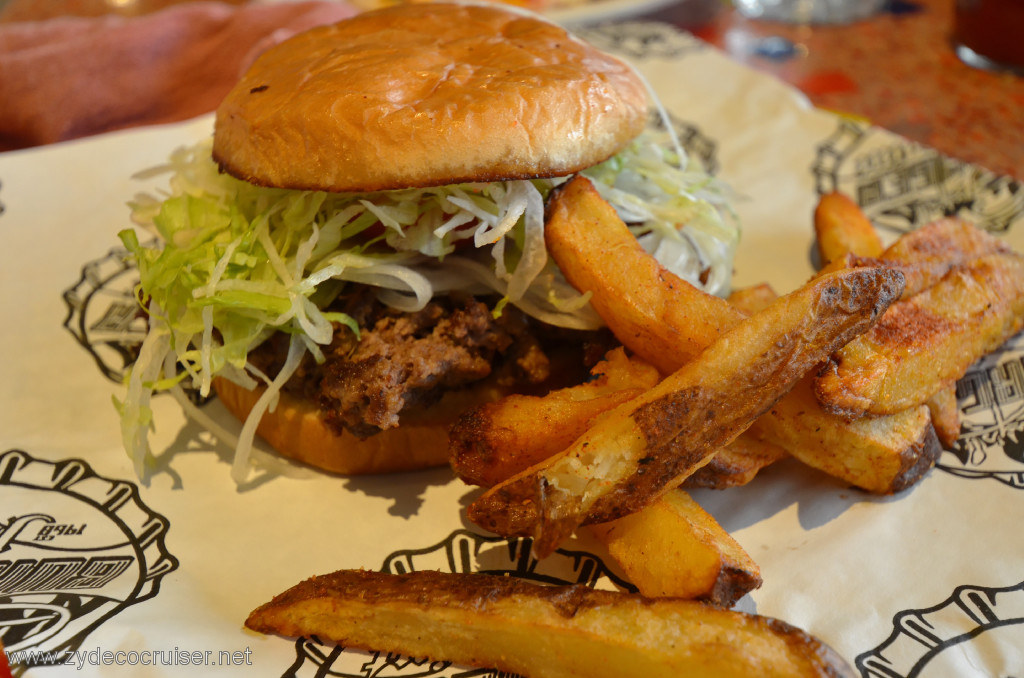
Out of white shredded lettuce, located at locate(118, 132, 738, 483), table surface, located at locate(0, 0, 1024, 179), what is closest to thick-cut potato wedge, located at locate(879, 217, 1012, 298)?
white shredded lettuce, located at locate(118, 132, 738, 483)

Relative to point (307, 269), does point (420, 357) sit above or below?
below

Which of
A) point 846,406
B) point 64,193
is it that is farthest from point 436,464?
point 64,193

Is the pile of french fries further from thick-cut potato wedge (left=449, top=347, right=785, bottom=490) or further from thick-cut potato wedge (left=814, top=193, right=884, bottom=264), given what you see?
thick-cut potato wedge (left=814, top=193, right=884, bottom=264)

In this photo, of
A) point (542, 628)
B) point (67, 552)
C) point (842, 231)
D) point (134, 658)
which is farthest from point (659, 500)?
point (67, 552)

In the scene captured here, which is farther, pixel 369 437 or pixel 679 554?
pixel 369 437

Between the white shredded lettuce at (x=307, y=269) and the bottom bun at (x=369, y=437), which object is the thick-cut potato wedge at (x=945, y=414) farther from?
the bottom bun at (x=369, y=437)

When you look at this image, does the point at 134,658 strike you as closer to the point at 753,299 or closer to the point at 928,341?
the point at 753,299

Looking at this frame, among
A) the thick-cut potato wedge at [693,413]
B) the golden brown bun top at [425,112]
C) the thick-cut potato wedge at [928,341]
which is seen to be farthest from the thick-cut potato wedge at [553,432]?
the golden brown bun top at [425,112]
